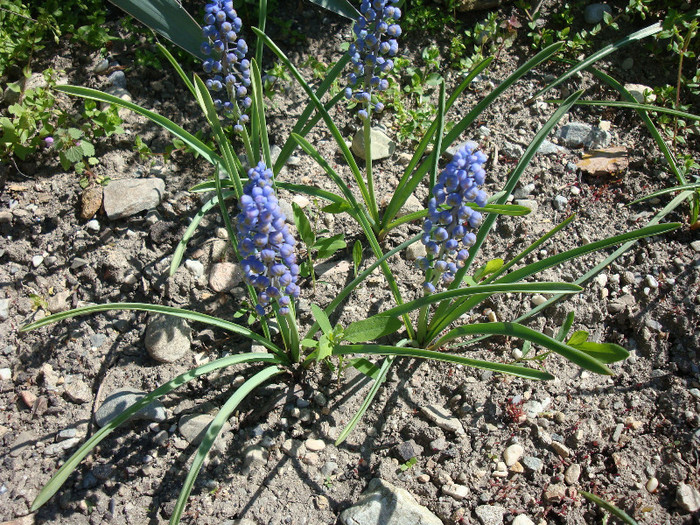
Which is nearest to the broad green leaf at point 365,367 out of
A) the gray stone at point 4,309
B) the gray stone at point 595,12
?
A: the gray stone at point 4,309

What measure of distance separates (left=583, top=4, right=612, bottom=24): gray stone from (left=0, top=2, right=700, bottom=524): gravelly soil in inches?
45.7

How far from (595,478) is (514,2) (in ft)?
11.4

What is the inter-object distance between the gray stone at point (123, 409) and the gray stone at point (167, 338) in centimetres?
25

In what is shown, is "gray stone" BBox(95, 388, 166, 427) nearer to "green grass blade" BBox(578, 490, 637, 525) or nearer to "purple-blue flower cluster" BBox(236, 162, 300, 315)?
"purple-blue flower cluster" BBox(236, 162, 300, 315)

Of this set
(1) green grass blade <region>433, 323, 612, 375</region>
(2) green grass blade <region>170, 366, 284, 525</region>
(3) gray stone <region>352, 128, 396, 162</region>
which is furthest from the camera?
(3) gray stone <region>352, 128, 396, 162</region>

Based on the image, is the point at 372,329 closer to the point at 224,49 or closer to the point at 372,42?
the point at 372,42

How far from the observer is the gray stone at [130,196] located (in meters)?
3.13

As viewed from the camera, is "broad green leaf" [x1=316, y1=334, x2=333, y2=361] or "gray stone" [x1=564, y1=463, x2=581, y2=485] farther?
"gray stone" [x1=564, y1=463, x2=581, y2=485]

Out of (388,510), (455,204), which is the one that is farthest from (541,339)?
(388,510)

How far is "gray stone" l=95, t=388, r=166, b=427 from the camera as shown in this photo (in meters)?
2.46

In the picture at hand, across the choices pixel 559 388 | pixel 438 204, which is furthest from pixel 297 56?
pixel 559 388

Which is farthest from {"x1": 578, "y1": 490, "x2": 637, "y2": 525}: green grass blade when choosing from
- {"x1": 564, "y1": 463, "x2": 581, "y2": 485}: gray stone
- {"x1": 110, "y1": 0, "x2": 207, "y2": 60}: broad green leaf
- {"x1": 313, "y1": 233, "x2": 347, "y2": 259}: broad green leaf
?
{"x1": 110, "y1": 0, "x2": 207, "y2": 60}: broad green leaf

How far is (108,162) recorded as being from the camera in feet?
11.1

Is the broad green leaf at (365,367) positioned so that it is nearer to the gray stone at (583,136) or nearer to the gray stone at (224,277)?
the gray stone at (224,277)
